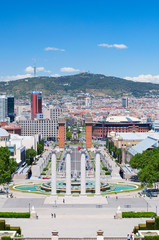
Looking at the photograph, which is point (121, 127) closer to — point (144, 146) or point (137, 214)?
point (144, 146)

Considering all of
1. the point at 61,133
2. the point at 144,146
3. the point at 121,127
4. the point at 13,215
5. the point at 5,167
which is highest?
the point at 144,146

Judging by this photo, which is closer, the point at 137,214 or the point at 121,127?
the point at 137,214

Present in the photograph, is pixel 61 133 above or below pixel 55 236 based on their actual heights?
above

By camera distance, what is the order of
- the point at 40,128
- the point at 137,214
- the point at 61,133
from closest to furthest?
the point at 137,214
the point at 61,133
the point at 40,128

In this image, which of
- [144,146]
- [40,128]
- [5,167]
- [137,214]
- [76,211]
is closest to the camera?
[137,214]

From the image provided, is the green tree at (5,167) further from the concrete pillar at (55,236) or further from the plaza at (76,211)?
the concrete pillar at (55,236)

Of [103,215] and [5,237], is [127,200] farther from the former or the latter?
[5,237]

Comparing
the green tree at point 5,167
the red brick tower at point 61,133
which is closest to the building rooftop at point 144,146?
the green tree at point 5,167

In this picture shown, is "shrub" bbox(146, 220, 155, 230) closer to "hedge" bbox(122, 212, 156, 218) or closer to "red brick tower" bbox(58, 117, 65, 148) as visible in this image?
"hedge" bbox(122, 212, 156, 218)

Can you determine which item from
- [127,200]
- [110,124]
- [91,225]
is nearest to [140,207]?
[127,200]

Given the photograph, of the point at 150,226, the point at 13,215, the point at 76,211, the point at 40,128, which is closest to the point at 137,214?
the point at 76,211

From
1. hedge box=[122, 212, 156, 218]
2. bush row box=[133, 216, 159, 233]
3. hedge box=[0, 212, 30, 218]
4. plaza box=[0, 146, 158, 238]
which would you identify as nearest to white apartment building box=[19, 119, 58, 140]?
plaza box=[0, 146, 158, 238]
